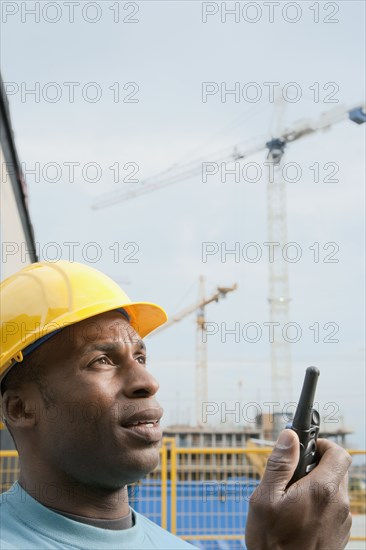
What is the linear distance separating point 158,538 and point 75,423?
0.56 meters

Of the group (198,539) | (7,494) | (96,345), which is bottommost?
(198,539)

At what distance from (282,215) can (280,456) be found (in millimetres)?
60598

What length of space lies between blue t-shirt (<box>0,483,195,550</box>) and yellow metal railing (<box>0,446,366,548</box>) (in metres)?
6.83

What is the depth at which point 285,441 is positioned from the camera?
1.42 meters

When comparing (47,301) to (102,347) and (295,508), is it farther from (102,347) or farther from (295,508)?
(295,508)

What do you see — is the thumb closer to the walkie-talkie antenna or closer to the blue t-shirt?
the walkie-talkie antenna

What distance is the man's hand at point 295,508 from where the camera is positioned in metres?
1.32

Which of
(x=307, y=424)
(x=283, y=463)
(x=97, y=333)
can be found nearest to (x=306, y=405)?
(x=307, y=424)

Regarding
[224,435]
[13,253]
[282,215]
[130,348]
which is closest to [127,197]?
[282,215]

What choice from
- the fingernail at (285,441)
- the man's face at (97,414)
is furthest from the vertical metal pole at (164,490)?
the fingernail at (285,441)


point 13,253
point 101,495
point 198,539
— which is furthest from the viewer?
point 13,253

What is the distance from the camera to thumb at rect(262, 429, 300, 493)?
4.53 feet

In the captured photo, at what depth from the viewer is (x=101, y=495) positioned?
189 centimetres

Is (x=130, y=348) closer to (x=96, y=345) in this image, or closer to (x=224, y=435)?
(x=96, y=345)
